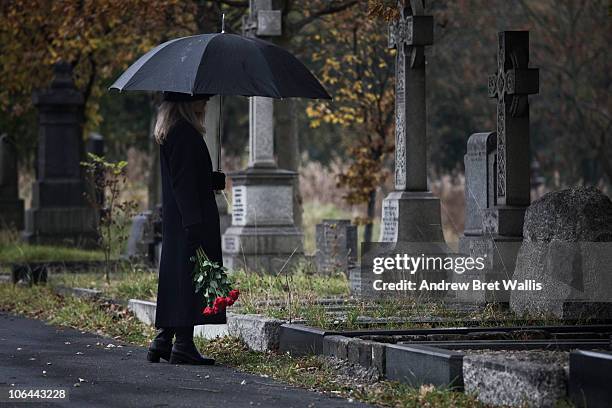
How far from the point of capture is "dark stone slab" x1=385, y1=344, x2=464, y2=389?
9.34 m

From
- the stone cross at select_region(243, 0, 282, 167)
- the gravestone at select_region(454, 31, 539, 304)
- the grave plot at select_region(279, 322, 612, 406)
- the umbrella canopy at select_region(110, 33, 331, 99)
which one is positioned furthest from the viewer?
the stone cross at select_region(243, 0, 282, 167)

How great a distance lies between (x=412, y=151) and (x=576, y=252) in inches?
131

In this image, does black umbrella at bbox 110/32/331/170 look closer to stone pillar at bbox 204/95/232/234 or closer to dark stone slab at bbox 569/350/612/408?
dark stone slab at bbox 569/350/612/408

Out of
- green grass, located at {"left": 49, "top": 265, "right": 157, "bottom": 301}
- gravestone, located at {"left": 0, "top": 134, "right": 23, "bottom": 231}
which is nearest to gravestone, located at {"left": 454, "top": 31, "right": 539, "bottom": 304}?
green grass, located at {"left": 49, "top": 265, "right": 157, "bottom": 301}

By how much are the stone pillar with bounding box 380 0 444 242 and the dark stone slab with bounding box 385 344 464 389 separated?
4718 mm

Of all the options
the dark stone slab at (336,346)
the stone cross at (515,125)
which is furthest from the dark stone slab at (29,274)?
the dark stone slab at (336,346)

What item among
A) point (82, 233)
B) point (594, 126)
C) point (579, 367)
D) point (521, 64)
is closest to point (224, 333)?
point (521, 64)

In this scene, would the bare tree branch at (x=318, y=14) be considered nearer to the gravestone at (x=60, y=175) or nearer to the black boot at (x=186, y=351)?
the gravestone at (x=60, y=175)

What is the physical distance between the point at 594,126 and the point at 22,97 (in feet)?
47.2

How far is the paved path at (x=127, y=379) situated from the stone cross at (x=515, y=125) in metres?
3.74

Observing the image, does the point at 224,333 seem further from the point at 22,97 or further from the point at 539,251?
the point at 22,97

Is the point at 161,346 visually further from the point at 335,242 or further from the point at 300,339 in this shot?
the point at 335,242

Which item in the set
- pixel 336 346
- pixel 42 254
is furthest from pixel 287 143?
pixel 336 346

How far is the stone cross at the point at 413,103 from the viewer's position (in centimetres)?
1489
